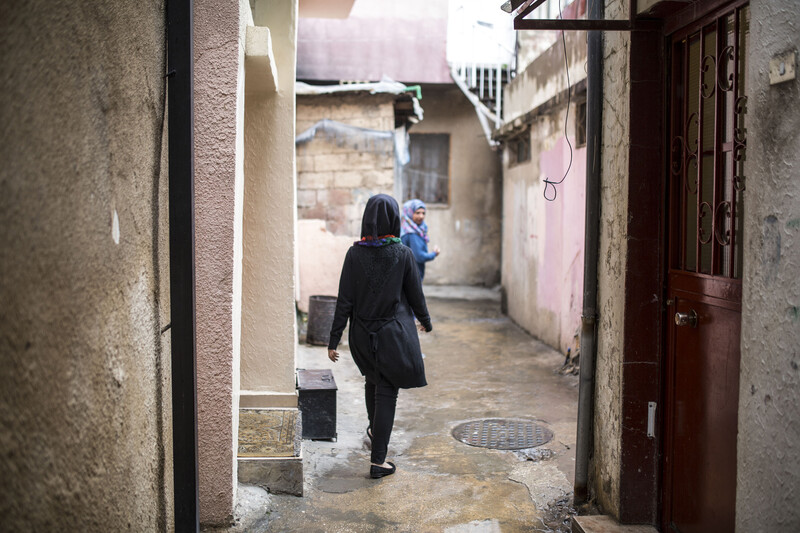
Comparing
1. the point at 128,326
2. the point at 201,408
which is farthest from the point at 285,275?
the point at 128,326

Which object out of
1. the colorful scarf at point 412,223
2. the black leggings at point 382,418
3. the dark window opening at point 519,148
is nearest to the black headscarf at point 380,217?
the black leggings at point 382,418

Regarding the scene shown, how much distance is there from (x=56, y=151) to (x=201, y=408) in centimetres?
237

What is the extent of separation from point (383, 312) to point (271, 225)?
1.02 m

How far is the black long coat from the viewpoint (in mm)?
4781

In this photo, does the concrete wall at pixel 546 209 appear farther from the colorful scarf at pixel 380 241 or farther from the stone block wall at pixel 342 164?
the colorful scarf at pixel 380 241

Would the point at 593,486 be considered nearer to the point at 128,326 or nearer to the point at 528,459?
the point at 528,459

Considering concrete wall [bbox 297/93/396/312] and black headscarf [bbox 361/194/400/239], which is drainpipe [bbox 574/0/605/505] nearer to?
black headscarf [bbox 361/194/400/239]

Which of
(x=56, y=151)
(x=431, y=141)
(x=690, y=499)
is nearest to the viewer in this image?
(x=56, y=151)

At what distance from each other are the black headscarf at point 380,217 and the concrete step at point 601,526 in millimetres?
2145

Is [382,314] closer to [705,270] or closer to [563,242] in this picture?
[705,270]

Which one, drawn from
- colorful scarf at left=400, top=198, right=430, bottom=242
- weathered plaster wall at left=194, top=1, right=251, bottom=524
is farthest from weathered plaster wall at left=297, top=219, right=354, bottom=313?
weathered plaster wall at left=194, top=1, right=251, bottom=524

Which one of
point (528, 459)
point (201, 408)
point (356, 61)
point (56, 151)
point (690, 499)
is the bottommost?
point (528, 459)

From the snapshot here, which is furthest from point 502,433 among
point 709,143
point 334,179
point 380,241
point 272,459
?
point 334,179

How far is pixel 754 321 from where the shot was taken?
2.59 metres
